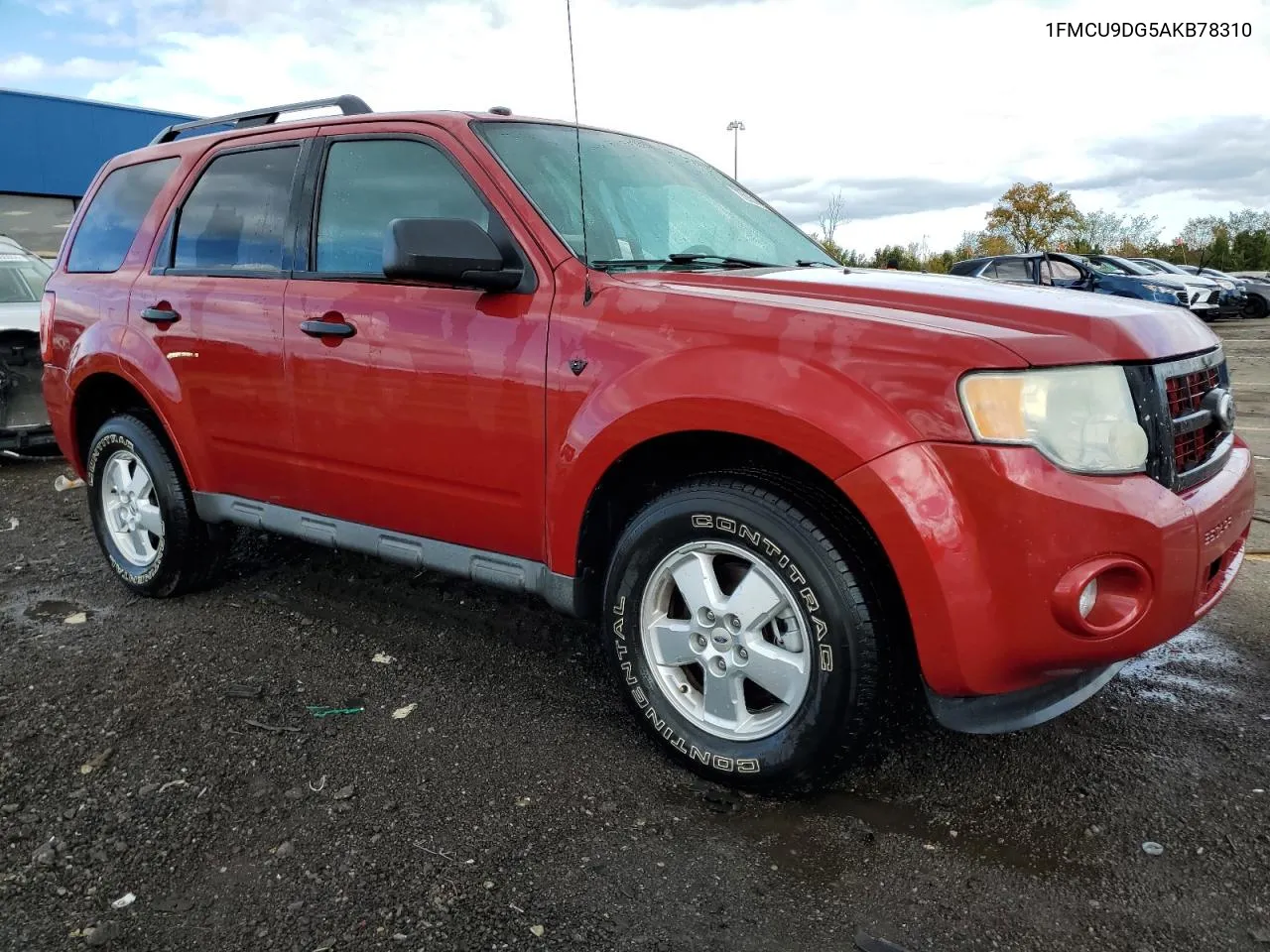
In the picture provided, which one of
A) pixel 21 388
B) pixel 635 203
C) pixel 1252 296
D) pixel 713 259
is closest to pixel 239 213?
pixel 635 203

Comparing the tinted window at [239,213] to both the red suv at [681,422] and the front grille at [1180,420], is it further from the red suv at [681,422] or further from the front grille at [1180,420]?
the front grille at [1180,420]

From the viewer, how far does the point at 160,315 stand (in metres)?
3.83

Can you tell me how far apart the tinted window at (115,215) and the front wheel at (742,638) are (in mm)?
2813

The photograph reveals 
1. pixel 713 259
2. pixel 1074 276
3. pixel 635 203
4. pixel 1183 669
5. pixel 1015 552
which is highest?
pixel 635 203

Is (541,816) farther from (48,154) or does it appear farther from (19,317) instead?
(48,154)

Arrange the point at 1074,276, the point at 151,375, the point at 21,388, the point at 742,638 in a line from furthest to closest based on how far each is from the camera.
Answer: the point at 1074,276
the point at 21,388
the point at 151,375
the point at 742,638

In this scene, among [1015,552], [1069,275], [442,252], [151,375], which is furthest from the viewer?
[1069,275]

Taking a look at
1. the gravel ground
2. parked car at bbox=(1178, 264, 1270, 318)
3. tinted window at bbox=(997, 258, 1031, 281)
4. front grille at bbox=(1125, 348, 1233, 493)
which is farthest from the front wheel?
parked car at bbox=(1178, 264, 1270, 318)

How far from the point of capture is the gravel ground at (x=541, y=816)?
2.11m

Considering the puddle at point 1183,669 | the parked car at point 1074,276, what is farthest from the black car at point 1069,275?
the puddle at point 1183,669

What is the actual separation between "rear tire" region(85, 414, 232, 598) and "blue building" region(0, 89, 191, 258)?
20.4 m

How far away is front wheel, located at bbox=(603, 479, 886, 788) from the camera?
2371 mm

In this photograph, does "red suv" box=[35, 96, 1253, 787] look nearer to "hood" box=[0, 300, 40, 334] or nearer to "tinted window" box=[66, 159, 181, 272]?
"tinted window" box=[66, 159, 181, 272]

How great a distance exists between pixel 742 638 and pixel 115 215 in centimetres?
350
